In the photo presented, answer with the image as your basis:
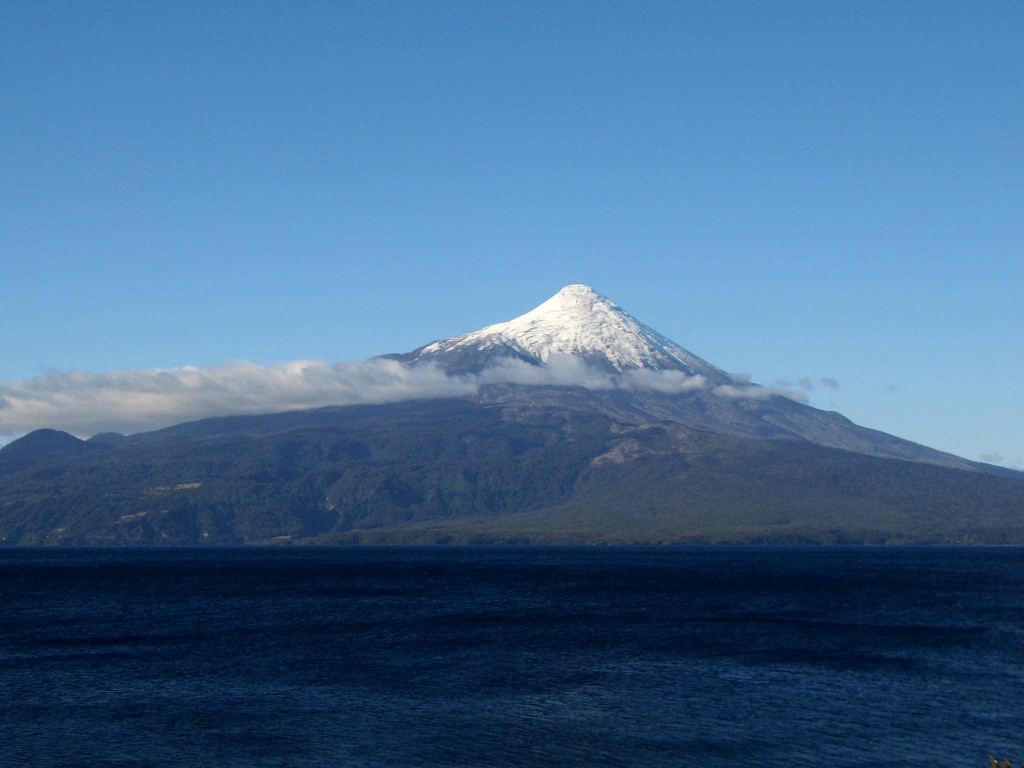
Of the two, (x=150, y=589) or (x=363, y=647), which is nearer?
(x=363, y=647)

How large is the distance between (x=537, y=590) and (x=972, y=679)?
92537 mm

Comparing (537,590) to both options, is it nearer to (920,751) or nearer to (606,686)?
(606,686)

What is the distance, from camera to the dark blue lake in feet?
204

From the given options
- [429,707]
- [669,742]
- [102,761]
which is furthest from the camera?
[429,707]

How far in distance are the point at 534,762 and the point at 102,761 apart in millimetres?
22995

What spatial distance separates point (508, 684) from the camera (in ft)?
266

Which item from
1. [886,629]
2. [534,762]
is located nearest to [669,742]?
[534,762]

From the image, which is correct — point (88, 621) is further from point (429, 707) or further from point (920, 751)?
point (920, 751)

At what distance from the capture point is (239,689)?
78.4 meters

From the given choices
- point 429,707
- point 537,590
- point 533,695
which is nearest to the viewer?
point 429,707

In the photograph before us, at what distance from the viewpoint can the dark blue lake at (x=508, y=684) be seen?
204 feet

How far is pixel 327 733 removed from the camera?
65.0 metres

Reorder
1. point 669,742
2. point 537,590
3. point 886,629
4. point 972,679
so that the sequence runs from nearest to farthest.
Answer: point 669,742, point 972,679, point 886,629, point 537,590

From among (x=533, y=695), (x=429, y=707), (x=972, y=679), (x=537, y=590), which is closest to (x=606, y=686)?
(x=533, y=695)
